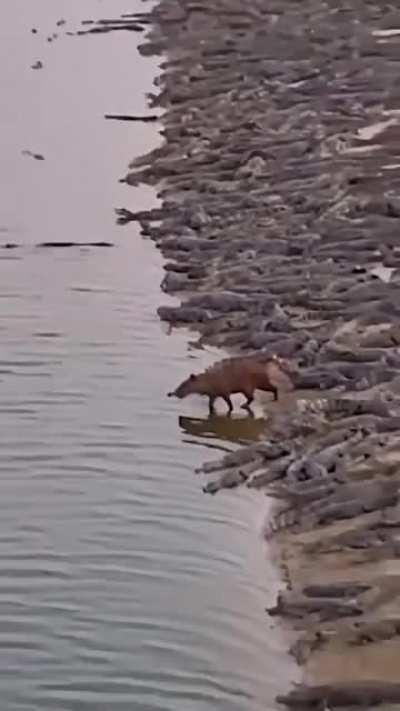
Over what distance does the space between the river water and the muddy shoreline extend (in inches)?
8.4

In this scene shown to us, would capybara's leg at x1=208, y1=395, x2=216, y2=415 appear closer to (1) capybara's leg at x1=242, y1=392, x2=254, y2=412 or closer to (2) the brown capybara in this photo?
(2) the brown capybara

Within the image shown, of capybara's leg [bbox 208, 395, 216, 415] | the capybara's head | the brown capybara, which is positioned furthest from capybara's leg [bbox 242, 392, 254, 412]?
the capybara's head

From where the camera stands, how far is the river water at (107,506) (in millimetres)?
7543

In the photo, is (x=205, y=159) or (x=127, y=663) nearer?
(x=127, y=663)

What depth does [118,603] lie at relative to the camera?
8.20m

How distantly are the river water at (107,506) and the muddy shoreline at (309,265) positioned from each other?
0.21m

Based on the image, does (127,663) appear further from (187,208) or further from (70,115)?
(70,115)

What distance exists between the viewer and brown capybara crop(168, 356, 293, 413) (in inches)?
410

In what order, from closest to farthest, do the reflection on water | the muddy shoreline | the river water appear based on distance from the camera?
the river water
the muddy shoreline
the reflection on water

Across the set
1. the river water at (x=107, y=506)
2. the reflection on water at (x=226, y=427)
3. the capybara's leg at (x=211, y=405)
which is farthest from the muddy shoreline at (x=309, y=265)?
the capybara's leg at (x=211, y=405)

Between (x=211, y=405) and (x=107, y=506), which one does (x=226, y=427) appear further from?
(x=107, y=506)

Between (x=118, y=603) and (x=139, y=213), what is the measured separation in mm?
7536

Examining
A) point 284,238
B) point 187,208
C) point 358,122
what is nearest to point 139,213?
point 187,208

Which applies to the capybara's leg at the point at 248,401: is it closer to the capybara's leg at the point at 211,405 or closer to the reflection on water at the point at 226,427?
the reflection on water at the point at 226,427
